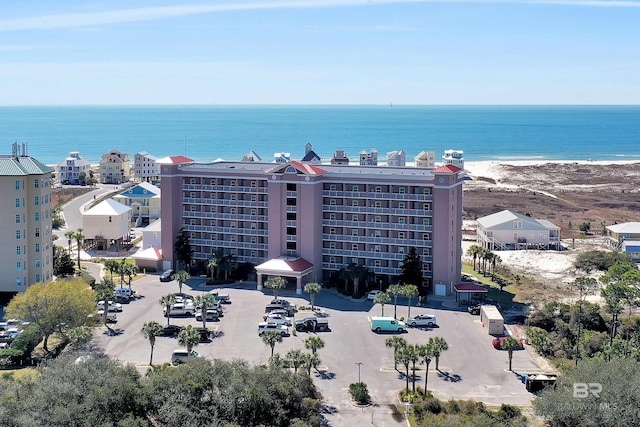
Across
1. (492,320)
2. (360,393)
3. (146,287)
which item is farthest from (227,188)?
(360,393)

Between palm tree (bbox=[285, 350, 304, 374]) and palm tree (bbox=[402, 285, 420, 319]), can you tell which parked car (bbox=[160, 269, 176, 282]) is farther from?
palm tree (bbox=[285, 350, 304, 374])

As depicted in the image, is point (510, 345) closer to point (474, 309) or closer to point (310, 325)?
point (474, 309)

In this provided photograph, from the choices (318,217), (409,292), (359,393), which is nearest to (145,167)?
(318,217)

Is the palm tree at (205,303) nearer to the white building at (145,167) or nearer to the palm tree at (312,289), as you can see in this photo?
the palm tree at (312,289)

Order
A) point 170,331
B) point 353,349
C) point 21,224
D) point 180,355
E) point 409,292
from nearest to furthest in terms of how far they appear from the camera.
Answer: point 180,355 < point 353,349 < point 170,331 < point 409,292 < point 21,224

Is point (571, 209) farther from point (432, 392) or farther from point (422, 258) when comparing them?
point (432, 392)

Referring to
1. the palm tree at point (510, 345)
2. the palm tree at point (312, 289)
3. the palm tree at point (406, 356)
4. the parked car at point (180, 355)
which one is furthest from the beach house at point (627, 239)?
the parked car at point (180, 355)
